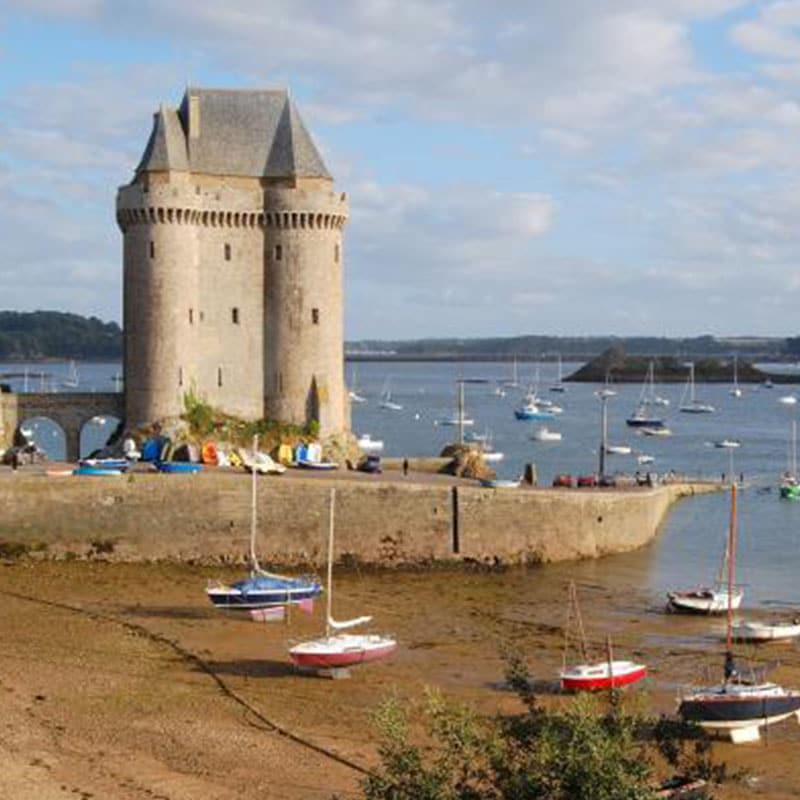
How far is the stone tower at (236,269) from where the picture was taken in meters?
44.3

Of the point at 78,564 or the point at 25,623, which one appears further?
the point at 78,564

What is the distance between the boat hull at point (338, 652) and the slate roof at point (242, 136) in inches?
847

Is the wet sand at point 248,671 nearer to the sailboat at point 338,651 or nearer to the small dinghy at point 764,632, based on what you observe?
the sailboat at point 338,651

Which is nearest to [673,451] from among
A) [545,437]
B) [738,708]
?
[545,437]

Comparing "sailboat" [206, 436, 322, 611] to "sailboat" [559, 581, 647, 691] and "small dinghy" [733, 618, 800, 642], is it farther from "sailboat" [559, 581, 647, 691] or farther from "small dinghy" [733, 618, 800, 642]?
"small dinghy" [733, 618, 800, 642]

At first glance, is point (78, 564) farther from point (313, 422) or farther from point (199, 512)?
point (313, 422)

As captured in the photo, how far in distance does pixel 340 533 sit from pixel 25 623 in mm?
10327

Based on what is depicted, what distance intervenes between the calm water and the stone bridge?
15.6 meters

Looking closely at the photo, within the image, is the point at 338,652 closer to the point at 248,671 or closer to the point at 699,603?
the point at 248,671

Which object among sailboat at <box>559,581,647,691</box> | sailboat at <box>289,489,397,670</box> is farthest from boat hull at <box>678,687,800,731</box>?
sailboat at <box>289,489,397,670</box>

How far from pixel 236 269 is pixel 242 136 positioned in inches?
164

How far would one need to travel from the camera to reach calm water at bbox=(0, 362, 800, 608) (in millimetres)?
42312

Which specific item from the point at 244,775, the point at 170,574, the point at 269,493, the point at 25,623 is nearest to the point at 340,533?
the point at 269,493

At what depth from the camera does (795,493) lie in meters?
61.8
